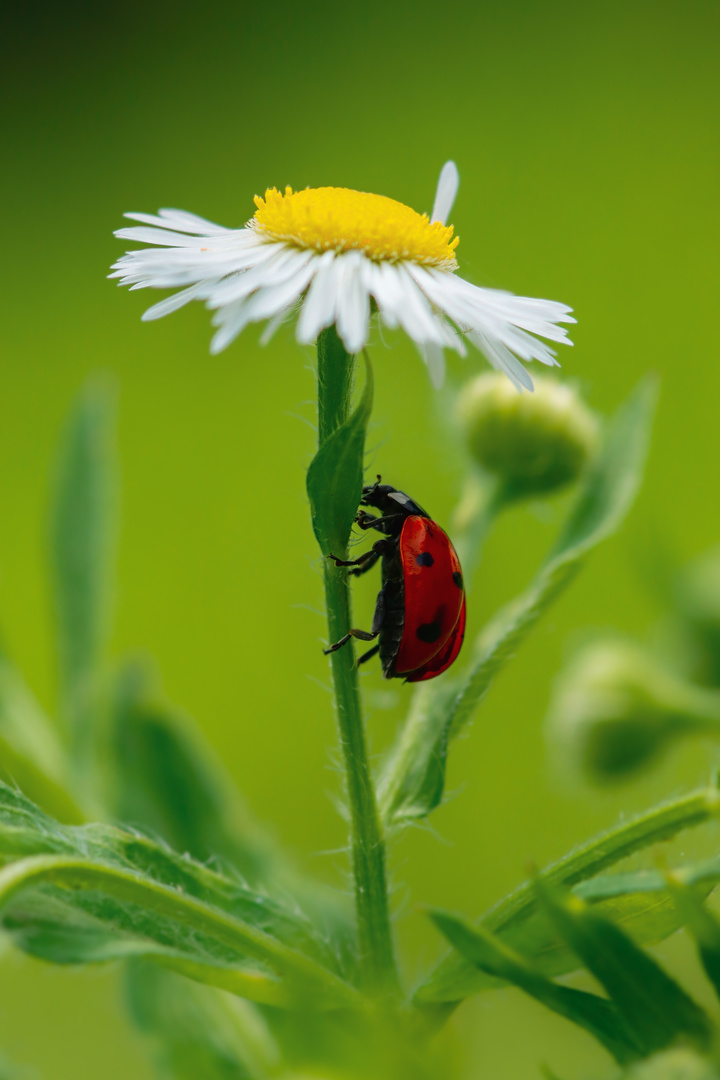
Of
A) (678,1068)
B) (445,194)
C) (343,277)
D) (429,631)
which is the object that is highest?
(445,194)

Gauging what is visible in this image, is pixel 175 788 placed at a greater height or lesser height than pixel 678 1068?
greater

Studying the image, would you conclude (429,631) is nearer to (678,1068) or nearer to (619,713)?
(678,1068)

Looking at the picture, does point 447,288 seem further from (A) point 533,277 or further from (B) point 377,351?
(A) point 533,277

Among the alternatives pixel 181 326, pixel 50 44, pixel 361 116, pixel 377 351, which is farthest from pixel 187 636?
pixel 50 44

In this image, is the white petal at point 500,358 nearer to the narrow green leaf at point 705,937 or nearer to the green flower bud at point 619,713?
the narrow green leaf at point 705,937

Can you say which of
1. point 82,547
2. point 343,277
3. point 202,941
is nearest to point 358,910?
point 202,941

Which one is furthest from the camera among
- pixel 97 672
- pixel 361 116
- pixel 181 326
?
pixel 361 116
